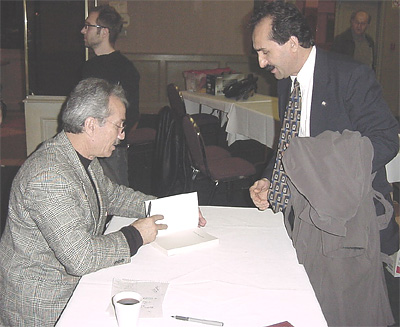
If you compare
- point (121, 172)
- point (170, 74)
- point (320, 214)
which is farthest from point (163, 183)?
point (170, 74)

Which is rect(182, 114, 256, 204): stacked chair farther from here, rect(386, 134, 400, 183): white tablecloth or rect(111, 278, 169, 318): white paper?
rect(111, 278, 169, 318): white paper

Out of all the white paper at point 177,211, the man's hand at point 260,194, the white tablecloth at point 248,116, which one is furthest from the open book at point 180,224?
the white tablecloth at point 248,116

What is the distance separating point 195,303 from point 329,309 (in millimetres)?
587

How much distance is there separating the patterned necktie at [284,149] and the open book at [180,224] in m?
0.34

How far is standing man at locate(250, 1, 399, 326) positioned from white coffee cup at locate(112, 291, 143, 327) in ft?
2.51

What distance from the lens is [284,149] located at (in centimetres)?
206

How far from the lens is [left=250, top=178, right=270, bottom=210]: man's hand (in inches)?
83.2

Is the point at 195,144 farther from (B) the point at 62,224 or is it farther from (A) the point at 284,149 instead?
(B) the point at 62,224

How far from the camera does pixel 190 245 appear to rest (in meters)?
1.80

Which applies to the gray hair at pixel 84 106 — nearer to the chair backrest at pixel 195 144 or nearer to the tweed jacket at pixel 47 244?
the tweed jacket at pixel 47 244

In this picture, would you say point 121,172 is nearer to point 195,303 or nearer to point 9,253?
point 9,253

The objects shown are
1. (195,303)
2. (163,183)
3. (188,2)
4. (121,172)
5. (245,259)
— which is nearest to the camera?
(195,303)

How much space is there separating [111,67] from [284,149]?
1.51 m

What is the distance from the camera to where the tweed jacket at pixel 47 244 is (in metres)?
1.56
